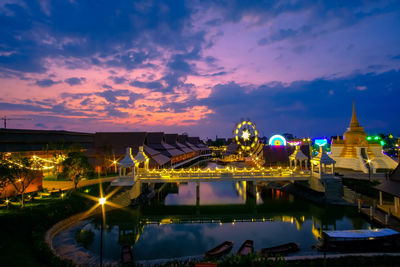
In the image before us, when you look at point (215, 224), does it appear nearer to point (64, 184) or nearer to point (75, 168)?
point (75, 168)

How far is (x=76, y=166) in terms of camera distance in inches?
1368

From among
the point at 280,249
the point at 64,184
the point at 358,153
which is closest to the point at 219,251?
the point at 280,249

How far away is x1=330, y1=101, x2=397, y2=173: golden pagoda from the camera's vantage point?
50469mm

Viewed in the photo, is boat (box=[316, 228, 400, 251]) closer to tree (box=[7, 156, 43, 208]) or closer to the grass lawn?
the grass lawn

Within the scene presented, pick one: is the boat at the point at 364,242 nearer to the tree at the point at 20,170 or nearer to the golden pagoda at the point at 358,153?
the tree at the point at 20,170

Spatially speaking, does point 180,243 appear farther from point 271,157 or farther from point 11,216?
point 271,157

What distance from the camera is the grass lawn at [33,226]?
1674cm

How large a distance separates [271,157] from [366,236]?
40664 mm

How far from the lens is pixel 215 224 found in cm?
3023

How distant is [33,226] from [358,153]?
2308 inches

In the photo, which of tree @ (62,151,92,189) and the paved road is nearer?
tree @ (62,151,92,189)

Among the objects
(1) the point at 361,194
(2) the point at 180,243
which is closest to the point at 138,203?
(2) the point at 180,243

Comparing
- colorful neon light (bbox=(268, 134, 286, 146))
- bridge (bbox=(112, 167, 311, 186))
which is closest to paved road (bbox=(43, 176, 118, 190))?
bridge (bbox=(112, 167, 311, 186))

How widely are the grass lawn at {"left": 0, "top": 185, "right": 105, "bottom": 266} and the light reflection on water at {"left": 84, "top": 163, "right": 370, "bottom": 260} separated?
12.7ft
